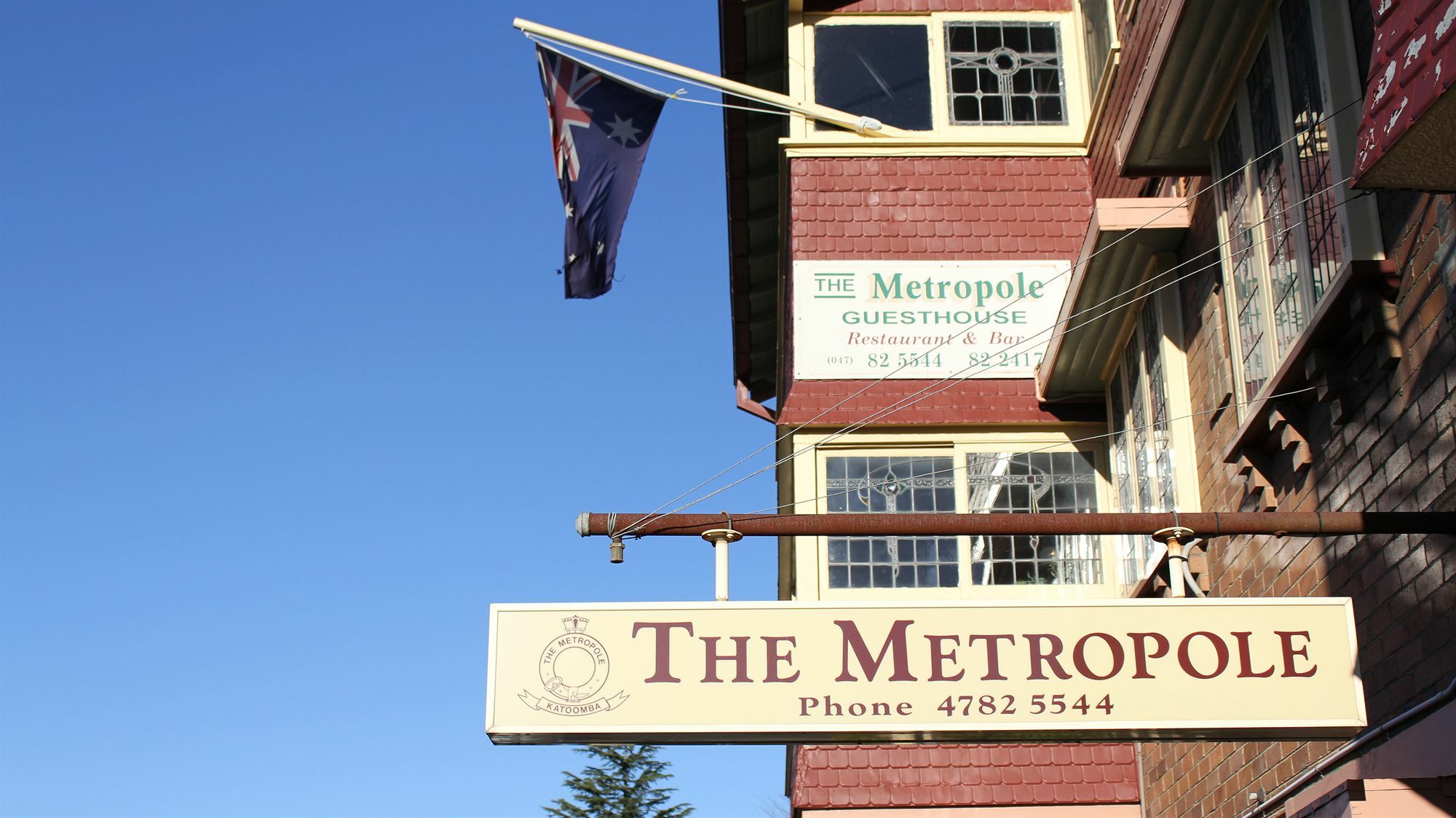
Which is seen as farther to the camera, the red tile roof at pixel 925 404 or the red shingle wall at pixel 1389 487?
the red tile roof at pixel 925 404

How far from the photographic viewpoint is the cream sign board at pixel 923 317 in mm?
12172

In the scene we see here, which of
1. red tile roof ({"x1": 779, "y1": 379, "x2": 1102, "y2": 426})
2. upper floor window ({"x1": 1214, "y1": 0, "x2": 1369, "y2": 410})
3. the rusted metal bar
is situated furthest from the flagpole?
the rusted metal bar

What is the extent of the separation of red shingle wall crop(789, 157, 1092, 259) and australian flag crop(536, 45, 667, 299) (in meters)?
1.37

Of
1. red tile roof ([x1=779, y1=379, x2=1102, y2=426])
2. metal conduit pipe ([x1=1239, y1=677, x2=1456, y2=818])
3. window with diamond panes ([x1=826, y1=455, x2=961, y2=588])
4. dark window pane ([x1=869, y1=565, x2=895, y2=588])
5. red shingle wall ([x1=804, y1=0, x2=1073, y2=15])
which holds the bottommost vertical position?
metal conduit pipe ([x1=1239, y1=677, x2=1456, y2=818])

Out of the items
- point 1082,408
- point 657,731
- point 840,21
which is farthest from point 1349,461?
point 840,21

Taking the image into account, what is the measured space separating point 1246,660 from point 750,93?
320 inches

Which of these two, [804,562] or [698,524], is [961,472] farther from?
[698,524]

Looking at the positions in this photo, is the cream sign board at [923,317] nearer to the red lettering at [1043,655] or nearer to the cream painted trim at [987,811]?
the cream painted trim at [987,811]

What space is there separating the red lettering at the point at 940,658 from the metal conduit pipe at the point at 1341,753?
5.32 feet

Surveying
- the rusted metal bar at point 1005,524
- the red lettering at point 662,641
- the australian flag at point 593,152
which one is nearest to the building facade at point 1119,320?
the rusted metal bar at point 1005,524

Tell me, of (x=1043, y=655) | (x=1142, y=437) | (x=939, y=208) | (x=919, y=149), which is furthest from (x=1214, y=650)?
(x=919, y=149)

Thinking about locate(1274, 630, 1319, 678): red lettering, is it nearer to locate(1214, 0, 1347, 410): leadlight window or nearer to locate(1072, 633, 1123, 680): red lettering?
locate(1072, 633, 1123, 680): red lettering

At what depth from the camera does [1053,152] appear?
511 inches

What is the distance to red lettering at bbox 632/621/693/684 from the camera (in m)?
5.98
